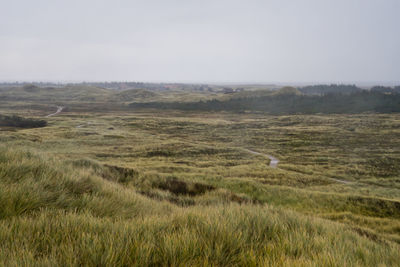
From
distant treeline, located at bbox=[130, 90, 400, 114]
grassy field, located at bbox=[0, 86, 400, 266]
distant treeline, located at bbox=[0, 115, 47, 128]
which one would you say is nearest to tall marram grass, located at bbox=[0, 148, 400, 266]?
grassy field, located at bbox=[0, 86, 400, 266]

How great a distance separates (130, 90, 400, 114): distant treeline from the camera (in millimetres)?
105688

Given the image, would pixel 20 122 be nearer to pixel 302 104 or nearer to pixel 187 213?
pixel 187 213

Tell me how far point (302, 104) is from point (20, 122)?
357 ft

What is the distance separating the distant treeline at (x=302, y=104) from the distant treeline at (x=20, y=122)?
6357 cm

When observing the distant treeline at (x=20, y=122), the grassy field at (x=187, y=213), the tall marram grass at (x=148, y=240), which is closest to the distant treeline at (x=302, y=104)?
the distant treeline at (x=20, y=122)

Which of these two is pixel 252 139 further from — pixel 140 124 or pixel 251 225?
pixel 251 225

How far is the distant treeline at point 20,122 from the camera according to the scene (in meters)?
59.4

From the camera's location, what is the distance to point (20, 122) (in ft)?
200

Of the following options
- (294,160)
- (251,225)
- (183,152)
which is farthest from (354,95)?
(251,225)

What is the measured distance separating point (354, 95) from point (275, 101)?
36190 mm

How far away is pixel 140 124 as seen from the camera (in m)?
69.2

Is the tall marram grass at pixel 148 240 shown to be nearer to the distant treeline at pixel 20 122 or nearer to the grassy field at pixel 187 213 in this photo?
the grassy field at pixel 187 213

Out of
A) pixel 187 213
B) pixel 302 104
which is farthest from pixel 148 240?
pixel 302 104

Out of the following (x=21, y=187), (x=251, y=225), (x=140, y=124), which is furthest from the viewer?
(x=140, y=124)
